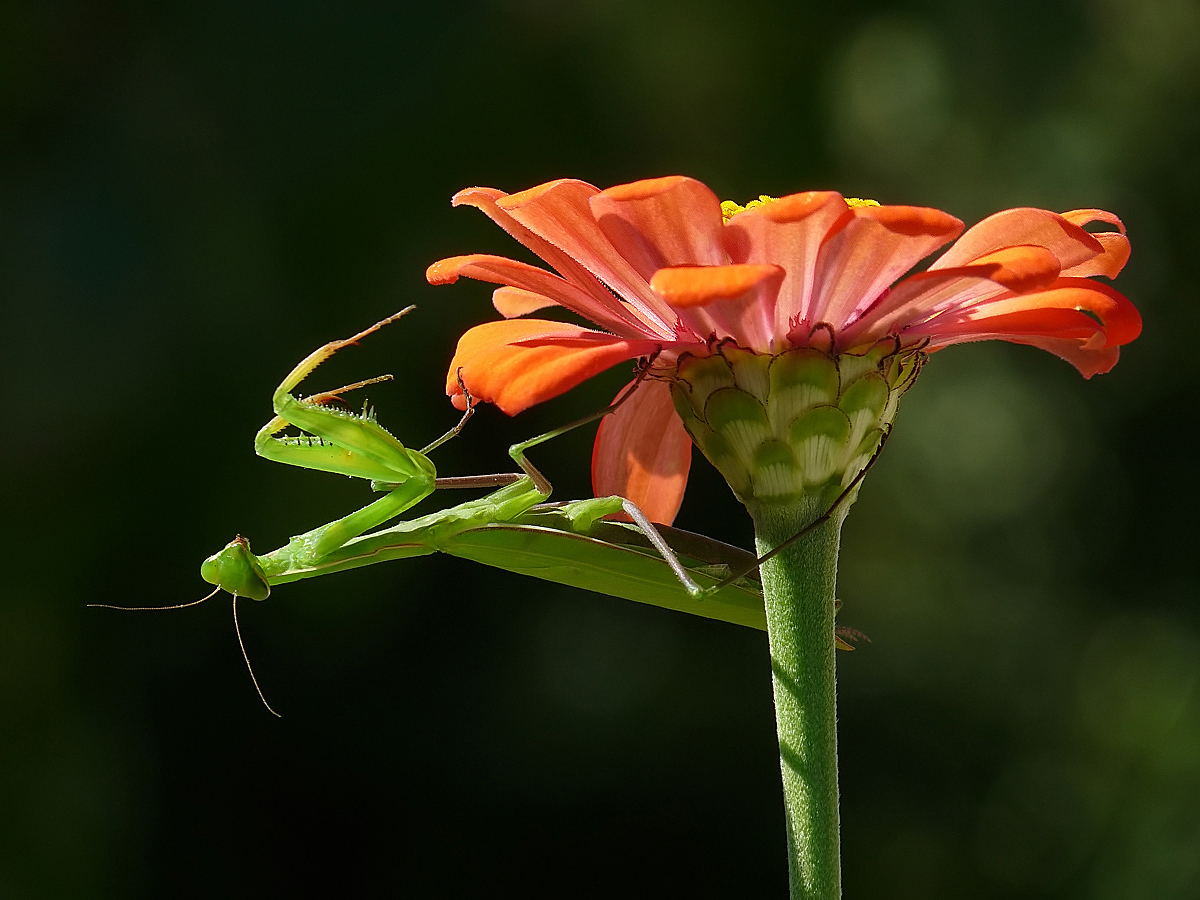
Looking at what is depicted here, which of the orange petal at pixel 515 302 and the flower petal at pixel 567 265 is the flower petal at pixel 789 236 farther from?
the orange petal at pixel 515 302

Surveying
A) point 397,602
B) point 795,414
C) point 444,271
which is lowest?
point 397,602

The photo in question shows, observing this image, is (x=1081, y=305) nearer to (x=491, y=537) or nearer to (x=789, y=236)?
(x=789, y=236)

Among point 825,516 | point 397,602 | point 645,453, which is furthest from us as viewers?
point 397,602

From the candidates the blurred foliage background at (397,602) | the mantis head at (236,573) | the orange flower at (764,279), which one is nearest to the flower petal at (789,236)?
the orange flower at (764,279)

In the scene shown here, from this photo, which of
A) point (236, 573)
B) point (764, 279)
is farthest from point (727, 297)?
point (236, 573)

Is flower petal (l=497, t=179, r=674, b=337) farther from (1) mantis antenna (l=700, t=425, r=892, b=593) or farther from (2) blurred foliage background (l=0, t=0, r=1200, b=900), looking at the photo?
(2) blurred foliage background (l=0, t=0, r=1200, b=900)

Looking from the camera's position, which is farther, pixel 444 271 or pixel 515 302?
pixel 515 302

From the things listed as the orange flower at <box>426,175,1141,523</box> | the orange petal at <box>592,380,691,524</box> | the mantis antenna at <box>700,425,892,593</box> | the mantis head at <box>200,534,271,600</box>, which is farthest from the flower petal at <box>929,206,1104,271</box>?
the mantis head at <box>200,534,271,600</box>
